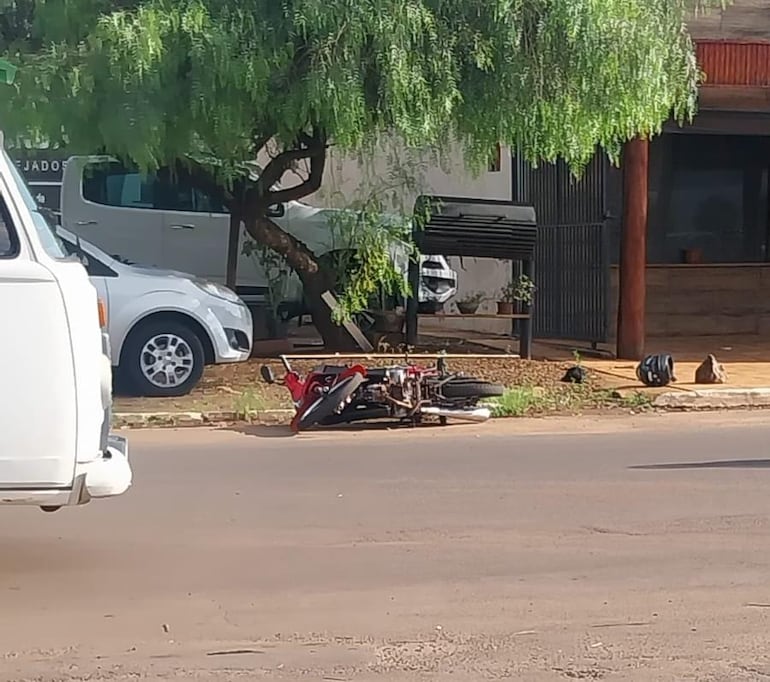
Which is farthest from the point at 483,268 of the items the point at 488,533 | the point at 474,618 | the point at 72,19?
the point at 474,618

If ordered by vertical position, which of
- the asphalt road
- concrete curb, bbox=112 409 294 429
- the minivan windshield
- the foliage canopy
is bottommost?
the asphalt road

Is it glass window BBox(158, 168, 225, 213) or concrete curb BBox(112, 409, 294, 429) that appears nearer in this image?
concrete curb BBox(112, 409, 294, 429)

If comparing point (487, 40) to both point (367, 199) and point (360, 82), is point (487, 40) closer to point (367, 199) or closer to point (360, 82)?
point (360, 82)

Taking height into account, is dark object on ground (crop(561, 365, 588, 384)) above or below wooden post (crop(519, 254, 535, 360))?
below

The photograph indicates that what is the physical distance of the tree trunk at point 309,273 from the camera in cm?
1413

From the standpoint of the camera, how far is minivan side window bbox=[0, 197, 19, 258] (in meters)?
5.58

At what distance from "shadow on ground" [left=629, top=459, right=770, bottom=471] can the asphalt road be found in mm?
40

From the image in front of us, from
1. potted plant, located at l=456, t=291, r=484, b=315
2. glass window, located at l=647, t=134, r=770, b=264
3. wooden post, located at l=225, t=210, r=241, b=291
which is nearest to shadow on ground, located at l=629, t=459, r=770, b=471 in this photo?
wooden post, located at l=225, t=210, r=241, b=291

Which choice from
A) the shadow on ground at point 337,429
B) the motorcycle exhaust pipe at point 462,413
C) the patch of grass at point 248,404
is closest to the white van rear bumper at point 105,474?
the shadow on ground at point 337,429

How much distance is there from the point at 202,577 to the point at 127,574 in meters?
0.39

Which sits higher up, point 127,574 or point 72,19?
point 72,19

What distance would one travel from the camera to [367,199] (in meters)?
14.3

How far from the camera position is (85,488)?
5676 millimetres

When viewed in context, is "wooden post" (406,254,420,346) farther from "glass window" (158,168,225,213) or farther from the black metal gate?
the black metal gate
